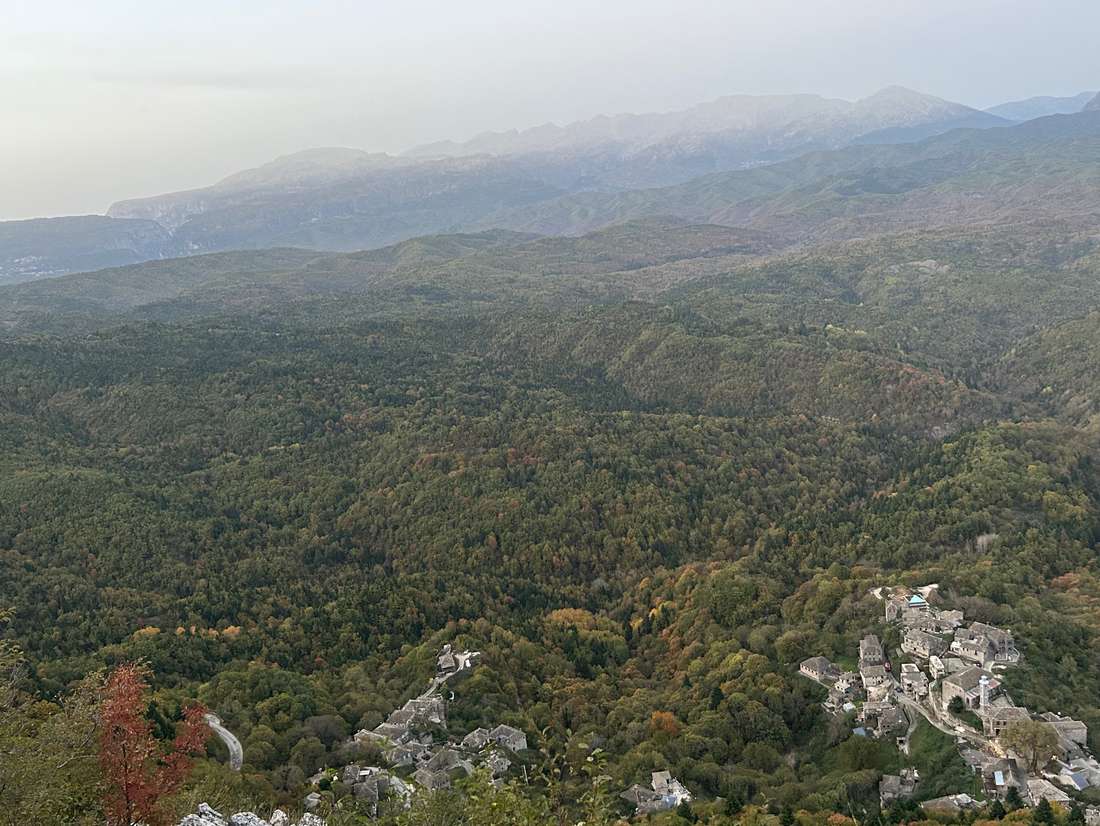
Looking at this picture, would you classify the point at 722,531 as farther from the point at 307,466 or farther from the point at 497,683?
the point at 307,466

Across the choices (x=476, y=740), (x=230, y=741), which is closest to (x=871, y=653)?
(x=476, y=740)

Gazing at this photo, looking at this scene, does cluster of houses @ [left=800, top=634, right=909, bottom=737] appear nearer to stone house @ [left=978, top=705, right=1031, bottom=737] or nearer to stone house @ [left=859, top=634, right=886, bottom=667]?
stone house @ [left=859, top=634, right=886, bottom=667]

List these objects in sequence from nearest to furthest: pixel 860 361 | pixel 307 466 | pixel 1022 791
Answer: pixel 1022 791, pixel 307 466, pixel 860 361

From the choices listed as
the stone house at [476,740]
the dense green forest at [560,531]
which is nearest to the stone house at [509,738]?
the stone house at [476,740]

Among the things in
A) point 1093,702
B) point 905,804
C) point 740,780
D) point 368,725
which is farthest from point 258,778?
point 1093,702

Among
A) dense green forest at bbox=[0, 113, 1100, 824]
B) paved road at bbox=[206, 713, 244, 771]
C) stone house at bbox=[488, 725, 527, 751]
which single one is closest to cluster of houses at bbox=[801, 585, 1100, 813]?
dense green forest at bbox=[0, 113, 1100, 824]
